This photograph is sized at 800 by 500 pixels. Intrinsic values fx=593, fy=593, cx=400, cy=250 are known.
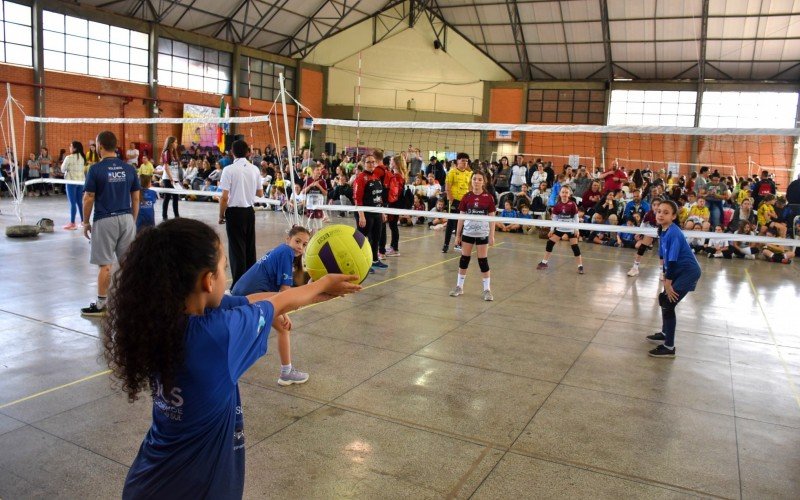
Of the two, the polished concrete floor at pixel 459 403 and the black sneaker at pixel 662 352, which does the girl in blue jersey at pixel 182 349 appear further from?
the black sneaker at pixel 662 352

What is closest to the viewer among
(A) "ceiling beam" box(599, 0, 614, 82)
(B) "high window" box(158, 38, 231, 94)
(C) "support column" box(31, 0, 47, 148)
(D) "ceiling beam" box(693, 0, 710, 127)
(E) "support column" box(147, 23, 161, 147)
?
(C) "support column" box(31, 0, 47, 148)

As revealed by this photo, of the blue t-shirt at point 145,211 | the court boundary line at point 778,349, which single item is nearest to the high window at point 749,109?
the court boundary line at point 778,349

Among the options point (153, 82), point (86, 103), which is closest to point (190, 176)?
point (86, 103)

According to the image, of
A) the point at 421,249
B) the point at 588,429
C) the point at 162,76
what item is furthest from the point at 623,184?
the point at 162,76

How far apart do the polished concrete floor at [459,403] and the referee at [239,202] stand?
4.38 feet

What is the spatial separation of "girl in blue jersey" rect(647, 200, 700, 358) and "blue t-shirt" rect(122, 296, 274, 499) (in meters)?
4.82

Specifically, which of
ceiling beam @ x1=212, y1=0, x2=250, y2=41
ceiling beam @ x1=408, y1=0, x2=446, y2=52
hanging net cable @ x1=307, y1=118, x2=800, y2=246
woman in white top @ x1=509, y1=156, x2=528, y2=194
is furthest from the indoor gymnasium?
ceiling beam @ x1=408, y1=0, x2=446, y2=52

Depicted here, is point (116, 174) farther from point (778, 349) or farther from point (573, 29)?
point (573, 29)

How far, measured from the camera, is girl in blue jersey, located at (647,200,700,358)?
5.65 meters

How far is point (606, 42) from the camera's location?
26203 mm

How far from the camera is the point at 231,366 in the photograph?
5.95 feet

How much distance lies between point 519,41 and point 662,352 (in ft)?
82.7

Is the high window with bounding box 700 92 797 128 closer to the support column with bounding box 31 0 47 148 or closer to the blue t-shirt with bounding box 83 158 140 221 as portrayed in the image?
the blue t-shirt with bounding box 83 158 140 221

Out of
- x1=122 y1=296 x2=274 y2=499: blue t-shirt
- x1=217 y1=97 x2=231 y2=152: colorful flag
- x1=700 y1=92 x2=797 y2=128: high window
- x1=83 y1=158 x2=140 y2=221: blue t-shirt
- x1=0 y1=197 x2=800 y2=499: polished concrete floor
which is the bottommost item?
x1=0 y1=197 x2=800 y2=499: polished concrete floor
